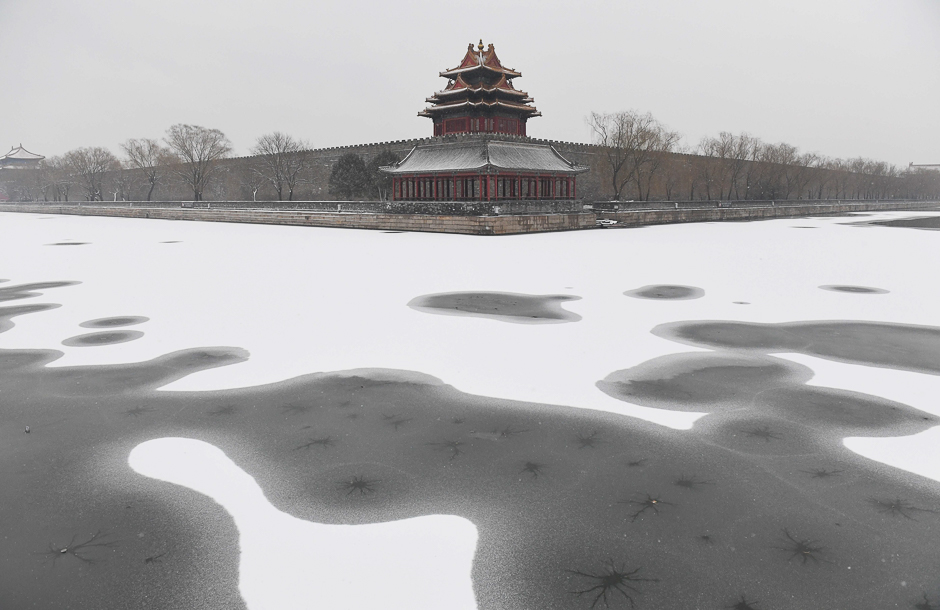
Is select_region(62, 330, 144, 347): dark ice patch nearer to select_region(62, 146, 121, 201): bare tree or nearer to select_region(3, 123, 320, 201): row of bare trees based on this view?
select_region(3, 123, 320, 201): row of bare trees

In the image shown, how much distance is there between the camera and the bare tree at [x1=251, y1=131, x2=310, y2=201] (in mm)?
58906

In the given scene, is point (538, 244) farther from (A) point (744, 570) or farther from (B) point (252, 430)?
(A) point (744, 570)

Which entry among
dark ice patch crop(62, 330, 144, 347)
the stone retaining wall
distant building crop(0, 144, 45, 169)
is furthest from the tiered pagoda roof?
→ distant building crop(0, 144, 45, 169)

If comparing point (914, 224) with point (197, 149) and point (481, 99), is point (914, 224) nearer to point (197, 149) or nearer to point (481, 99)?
point (481, 99)

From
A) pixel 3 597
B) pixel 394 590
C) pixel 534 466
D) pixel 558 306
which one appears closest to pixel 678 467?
pixel 534 466

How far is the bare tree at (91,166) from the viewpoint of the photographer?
247ft

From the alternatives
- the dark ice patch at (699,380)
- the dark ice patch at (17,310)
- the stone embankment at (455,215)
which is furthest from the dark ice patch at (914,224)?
the dark ice patch at (17,310)

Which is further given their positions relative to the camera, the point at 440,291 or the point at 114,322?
the point at 440,291

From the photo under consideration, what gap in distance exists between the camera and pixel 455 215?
107 feet

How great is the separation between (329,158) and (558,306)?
162 feet

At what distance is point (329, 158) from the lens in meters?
56.3

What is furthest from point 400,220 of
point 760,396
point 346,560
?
point 346,560

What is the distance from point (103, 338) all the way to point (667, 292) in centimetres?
1139

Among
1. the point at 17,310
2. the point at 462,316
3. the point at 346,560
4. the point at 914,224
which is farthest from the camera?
the point at 914,224
